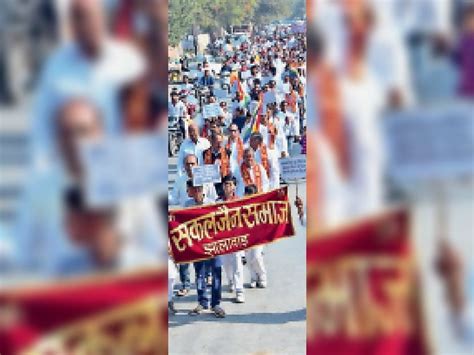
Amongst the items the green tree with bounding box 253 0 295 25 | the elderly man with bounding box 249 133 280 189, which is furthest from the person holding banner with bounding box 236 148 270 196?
the green tree with bounding box 253 0 295 25

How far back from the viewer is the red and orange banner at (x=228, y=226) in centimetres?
658

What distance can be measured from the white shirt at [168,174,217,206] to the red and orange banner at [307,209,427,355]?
4.20m

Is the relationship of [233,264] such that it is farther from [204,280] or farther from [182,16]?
[182,16]

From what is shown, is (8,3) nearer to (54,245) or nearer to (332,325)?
(54,245)

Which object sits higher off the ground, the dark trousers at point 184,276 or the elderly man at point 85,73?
the elderly man at point 85,73

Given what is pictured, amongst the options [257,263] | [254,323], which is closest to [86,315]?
[254,323]

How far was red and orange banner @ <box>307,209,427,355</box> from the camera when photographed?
2.57 meters

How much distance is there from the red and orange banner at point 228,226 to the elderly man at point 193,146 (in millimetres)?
779

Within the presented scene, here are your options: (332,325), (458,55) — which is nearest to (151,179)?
(332,325)

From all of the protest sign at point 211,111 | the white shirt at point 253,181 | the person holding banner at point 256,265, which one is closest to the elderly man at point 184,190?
the white shirt at point 253,181

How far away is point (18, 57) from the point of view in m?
2.46

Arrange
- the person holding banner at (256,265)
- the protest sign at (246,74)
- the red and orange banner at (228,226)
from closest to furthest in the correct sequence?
the red and orange banner at (228,226), the person holding banner at (256,265), the protest sign at (246,74)

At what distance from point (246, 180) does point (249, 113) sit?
250cm

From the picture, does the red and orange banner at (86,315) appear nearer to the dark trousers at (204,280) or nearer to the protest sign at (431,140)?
the protest sign at (431,140)
